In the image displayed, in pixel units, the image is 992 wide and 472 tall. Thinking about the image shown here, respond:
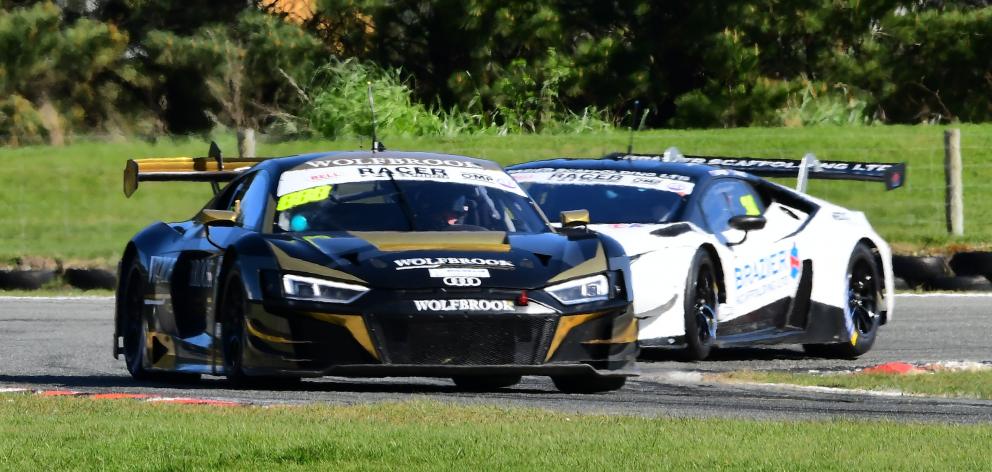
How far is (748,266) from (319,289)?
3.89 m

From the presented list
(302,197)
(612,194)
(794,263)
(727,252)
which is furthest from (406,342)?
(794,263)

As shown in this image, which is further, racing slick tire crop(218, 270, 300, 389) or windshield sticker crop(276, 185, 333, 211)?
windshield sticker crop(276, 185, 333, 211)

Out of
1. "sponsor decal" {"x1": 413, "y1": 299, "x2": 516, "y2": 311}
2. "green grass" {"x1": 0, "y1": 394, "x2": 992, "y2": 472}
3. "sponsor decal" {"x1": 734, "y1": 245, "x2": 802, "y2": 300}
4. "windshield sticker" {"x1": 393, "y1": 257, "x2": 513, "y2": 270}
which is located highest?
"windshield sticker" {"x1": 393, "y1": 257, "x2": 513, "y2": 270}

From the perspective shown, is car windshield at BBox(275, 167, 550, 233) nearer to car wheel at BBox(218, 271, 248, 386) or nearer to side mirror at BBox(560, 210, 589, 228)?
side mirror at BBox(560, 210, 589, 228)

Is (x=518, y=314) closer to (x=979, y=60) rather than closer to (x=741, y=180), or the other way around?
(x=741, y=180)

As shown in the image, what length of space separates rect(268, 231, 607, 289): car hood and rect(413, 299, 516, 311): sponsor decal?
69 millimetres

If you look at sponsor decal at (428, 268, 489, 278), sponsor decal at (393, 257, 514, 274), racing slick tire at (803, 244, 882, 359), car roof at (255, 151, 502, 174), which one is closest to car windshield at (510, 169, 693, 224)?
racing slick tire at (803, 244, 882, 359)

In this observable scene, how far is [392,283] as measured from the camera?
8.67 meters

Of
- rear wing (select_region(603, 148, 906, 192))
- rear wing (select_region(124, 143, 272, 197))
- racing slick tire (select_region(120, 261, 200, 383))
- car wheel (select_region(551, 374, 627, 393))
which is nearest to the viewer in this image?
car wheel (select_region(551, 374, 627, 393))

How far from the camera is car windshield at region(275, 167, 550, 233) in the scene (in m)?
9.57

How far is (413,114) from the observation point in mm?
33750

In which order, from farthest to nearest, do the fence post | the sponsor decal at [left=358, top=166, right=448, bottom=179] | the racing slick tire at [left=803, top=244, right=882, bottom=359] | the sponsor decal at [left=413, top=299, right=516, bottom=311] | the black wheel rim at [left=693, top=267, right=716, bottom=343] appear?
the fence post < the racing slick tire at [left=803, top=244, right=882, bottom=359] < the black wheel rim at [left=693, top=267, right=716, bottom=343] < the sponsor decal at [left=358, top=166, right=448, bottom=179] < the sponsor decal at [left=413, top=299, right=516, bottom=311]

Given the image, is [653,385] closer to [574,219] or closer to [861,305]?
[574,219]

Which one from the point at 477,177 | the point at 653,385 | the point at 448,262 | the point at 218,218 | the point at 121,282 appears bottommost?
A: the point at 653,385
